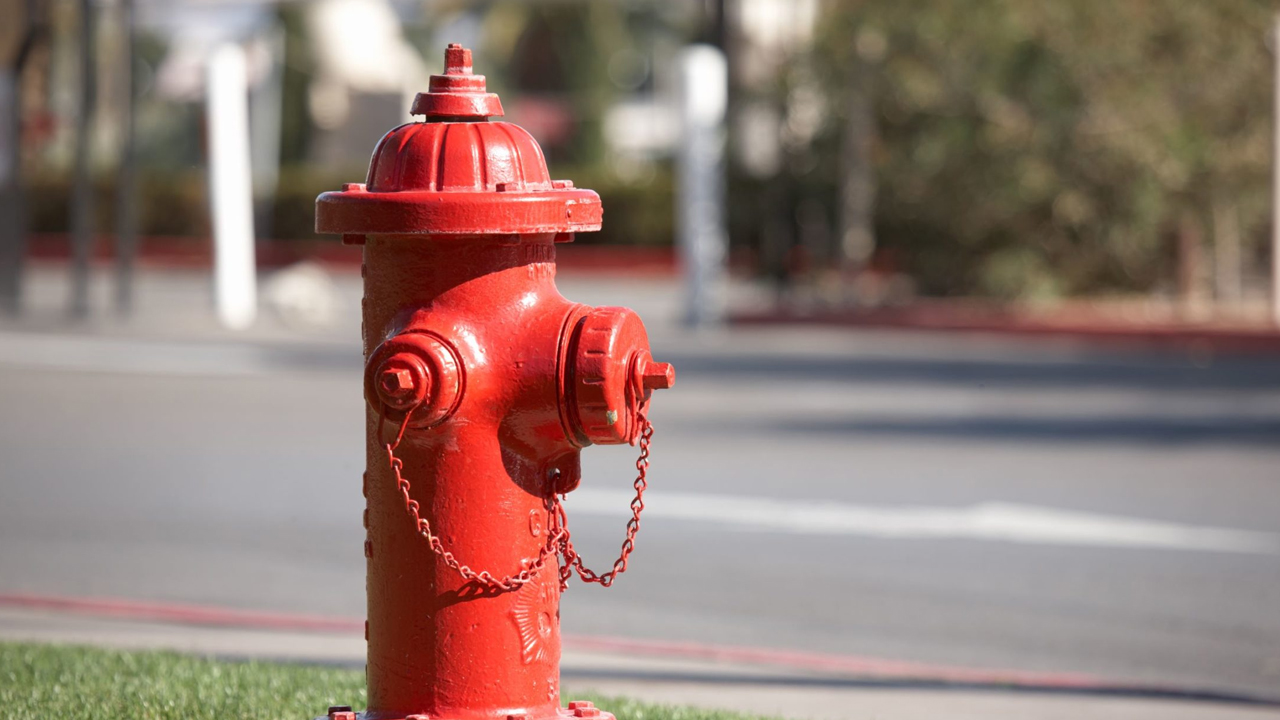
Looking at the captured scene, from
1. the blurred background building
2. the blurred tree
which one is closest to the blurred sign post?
the blurred background building

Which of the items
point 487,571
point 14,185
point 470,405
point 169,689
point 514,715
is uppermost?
point 14,185

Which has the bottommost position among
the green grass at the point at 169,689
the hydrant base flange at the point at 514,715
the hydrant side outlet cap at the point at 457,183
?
the green grass at the point at 169,689

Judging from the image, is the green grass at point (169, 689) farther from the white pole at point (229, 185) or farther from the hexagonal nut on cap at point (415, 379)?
the white pole at point (229, 185)

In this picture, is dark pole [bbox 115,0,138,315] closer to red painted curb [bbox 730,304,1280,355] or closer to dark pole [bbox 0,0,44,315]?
dark pole [bbox 0,0,44,315]

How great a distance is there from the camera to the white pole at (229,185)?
63.0 feet

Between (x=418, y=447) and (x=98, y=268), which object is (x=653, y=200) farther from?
(x=418, y=447)

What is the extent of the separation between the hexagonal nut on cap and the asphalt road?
125 inches

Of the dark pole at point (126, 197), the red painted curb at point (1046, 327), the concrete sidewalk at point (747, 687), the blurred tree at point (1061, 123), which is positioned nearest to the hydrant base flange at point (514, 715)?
the concrete sidewalk at point (747, 687)

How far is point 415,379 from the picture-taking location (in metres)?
3.21

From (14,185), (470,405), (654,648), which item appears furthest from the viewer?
(14,185)

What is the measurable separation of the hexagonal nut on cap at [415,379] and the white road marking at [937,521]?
519 centimetres

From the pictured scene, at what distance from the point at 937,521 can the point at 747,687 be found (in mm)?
3330

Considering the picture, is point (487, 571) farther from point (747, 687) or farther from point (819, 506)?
point (819, 506)

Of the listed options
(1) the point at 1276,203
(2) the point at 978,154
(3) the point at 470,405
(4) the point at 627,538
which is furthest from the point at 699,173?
(3) the point at 470,405
